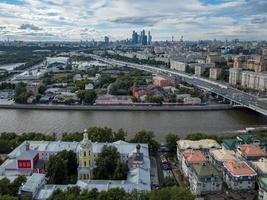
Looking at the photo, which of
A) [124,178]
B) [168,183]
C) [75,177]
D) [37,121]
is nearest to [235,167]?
[168,183]

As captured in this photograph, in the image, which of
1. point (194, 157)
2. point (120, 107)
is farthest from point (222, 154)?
point (120, 107)

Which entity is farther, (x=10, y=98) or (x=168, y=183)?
(x=10, y=98)

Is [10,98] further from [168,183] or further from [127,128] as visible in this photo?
[168,183]

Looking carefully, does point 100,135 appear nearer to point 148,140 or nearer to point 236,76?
point 148,140


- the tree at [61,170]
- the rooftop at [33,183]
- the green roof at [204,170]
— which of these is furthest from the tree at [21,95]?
the green roof at [204,170]

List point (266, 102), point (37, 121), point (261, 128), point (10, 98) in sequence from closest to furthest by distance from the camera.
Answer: point (261, 128), point (37, 121), point (266, 102), point (10, 98)

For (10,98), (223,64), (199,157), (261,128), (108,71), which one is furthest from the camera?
(223,64)

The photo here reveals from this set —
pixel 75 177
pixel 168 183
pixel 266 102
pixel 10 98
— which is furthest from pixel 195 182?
pixel 10 98

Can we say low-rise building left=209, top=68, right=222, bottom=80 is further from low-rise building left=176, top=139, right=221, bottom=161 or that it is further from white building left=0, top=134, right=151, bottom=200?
white building left=0, top=134, right=151, bottom=200
